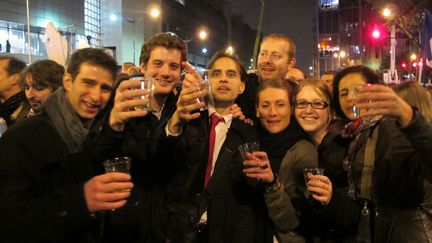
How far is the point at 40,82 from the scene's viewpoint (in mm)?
5125

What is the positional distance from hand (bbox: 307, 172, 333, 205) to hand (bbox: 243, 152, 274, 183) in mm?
344

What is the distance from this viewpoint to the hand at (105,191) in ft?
7.45

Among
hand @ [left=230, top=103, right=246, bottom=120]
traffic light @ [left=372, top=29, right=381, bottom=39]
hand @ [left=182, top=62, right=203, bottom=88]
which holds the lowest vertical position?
hand @ [left=230, top=103, right=246, bottom=120]

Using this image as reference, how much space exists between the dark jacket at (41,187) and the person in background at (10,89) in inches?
137

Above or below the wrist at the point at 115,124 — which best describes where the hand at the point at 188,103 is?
above

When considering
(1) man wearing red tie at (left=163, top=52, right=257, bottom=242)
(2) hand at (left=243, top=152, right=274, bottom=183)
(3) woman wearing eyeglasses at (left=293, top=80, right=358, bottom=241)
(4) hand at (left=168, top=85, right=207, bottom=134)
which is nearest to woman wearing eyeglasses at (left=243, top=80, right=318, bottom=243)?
(2) hand at (left=243, top=152, right=274, bottom=183)

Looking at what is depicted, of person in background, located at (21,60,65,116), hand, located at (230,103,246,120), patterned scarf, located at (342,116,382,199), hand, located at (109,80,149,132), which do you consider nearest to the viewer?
hand, located at (109,80,149,132)

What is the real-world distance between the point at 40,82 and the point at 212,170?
280 centimetres

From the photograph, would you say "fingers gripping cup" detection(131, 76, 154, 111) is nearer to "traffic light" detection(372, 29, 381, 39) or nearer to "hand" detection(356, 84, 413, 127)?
"hand" detection(356, 84, 413, 127)

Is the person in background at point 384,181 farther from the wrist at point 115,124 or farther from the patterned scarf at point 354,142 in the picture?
the wrist at point 115,124

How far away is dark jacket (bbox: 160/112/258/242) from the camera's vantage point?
345 centimetres

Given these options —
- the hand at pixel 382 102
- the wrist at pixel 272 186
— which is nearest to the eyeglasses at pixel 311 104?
the wrist at pixel 272 186

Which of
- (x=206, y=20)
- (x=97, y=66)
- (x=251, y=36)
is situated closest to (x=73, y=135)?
(x=97, y=66)

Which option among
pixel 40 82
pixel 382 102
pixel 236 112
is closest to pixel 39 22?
pixel 40 82
